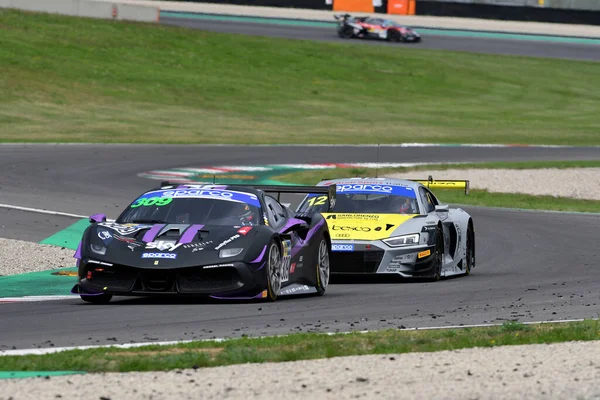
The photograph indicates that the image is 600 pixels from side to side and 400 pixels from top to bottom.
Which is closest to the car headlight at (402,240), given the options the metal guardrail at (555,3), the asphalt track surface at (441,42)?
the asphalt track surface at (441,42)

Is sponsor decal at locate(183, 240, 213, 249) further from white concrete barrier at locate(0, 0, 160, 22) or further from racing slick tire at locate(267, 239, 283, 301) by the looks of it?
white concrete barrier at locate(0, 0, 160, 22)

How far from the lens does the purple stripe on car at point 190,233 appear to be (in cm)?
1102

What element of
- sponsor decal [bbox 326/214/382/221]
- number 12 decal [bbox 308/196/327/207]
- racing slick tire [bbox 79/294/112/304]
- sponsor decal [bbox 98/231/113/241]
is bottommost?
number 12 decal [bbox 308/196/327/207]

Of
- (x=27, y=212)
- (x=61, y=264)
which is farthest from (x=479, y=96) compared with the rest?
(x=61, y=264)

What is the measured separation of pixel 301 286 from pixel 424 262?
244 centimetres

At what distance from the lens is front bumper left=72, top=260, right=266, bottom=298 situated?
425 inches

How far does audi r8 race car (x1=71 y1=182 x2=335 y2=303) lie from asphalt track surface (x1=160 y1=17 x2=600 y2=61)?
47598 mm

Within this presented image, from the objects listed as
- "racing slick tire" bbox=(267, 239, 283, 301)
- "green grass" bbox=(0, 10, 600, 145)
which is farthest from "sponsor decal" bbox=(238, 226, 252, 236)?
"green grass" bbox=(0, 10, 600, 145)

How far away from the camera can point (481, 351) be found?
7.93m

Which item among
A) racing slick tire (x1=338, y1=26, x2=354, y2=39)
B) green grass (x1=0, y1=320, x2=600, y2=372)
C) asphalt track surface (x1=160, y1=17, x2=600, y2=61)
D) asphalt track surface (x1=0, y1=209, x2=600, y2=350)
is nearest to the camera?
green grass (x1=0, y1=320, x2=600, y2=372)

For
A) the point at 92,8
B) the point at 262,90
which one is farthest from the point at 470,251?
the point at 92,8

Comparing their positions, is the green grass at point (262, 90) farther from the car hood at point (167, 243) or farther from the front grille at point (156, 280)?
the front grille at point (156, 280)

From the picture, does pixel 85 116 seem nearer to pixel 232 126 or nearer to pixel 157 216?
pixel 232 126

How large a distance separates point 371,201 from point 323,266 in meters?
2.51
